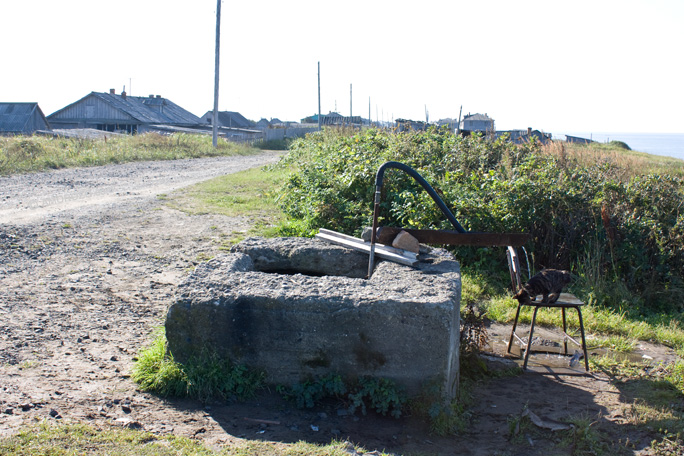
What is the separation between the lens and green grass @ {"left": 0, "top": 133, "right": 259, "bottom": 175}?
15.7 meters

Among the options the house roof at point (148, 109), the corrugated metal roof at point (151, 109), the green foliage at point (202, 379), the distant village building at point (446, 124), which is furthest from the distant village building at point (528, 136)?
the corrugated metal roof at point (151, 109)

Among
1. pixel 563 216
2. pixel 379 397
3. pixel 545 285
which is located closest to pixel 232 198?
pixel 563 216

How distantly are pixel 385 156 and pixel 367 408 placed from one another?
219 inches

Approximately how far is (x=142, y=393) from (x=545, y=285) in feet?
9.01

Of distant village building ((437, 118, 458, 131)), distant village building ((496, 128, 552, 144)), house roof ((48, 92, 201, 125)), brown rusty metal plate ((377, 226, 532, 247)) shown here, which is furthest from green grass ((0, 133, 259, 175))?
house roof ((48, 92, 201, 125))

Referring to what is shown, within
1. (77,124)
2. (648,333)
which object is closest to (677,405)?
(648,333)

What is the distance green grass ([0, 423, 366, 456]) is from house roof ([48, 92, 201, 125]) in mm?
39743

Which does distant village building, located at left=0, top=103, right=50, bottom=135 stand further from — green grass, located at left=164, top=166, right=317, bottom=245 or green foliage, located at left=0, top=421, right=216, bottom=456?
green foliage, located at left=0, top=421, right=216, bottom=456

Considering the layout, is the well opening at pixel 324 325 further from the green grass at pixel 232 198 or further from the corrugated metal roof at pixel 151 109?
the corrugated metal roof at pixel 151 109

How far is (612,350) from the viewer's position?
4555 mm

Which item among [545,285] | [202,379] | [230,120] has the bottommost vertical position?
[202,379]

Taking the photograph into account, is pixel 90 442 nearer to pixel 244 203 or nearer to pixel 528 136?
pixel 244 203

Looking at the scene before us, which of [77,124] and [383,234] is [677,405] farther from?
[77,124]

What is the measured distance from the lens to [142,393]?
331 cm
